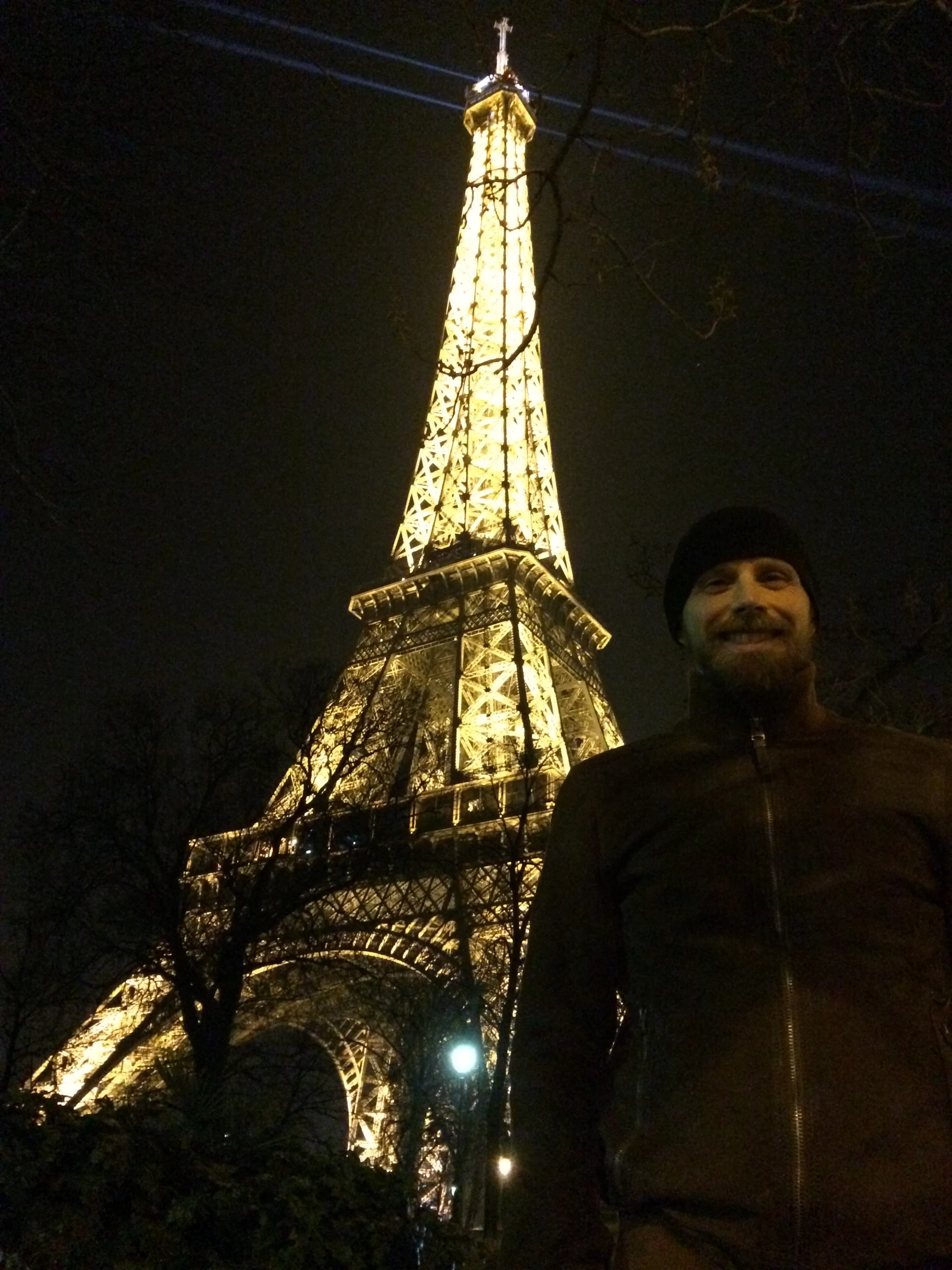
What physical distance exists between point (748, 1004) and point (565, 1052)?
1.41 feet

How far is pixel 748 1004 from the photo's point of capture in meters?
2.11

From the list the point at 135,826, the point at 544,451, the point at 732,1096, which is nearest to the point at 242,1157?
the point at 732,1096

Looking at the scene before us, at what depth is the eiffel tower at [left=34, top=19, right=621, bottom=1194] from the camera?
64.5 ft

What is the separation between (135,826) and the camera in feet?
56.5

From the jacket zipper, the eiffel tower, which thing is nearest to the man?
the jacket zipper

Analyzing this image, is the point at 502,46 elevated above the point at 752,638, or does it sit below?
above

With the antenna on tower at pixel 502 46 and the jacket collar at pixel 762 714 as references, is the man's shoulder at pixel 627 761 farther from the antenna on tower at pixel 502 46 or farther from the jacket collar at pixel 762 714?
the antenna on tower at pixel 502 46

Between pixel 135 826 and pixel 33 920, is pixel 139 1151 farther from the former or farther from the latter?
pixel 33 920

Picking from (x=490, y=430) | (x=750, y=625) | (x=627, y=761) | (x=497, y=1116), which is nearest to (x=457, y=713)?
(x=490, y=430)

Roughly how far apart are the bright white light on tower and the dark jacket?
19.6 m

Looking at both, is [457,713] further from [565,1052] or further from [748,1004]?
[748,1004]

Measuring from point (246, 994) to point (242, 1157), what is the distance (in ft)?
63.3

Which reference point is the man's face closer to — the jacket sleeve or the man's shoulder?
the man's shoulder

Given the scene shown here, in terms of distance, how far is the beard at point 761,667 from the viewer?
2.46m
